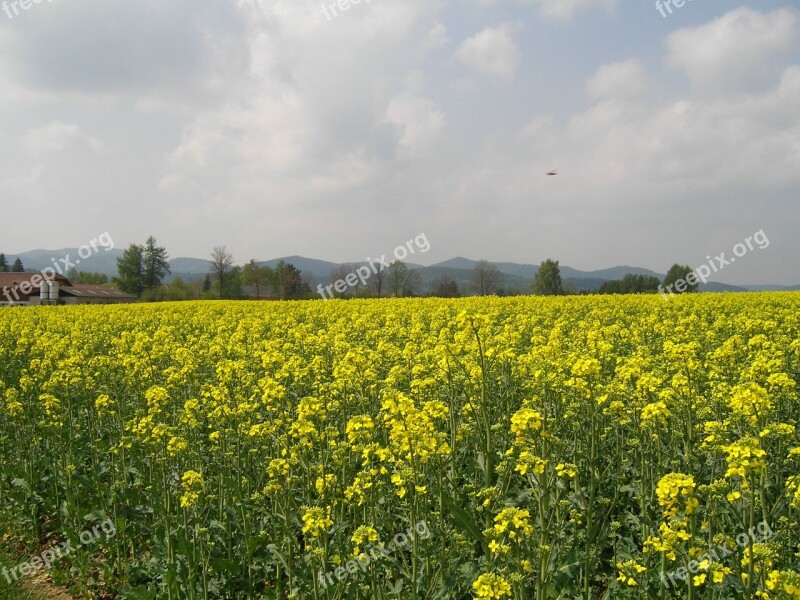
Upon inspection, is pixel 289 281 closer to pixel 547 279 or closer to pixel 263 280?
pixel 263 280

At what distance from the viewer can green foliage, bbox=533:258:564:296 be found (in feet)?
262

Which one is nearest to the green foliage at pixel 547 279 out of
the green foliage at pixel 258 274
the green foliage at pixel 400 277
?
the green foliage at pixel 400 277

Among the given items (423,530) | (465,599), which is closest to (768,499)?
(465,599)

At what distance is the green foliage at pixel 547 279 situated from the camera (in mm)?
79812

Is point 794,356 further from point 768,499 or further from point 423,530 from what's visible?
point 423,530

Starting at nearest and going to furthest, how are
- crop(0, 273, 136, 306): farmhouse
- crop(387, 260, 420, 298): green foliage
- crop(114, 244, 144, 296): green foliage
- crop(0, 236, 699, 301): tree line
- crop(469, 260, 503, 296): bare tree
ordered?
crop(0, 273, 136, 306): farmhouse < crop(387, 260, 420, 298): green foliage < crop(0, 236, 699, 301): tree line < crop(114, 244, 144, 296): green foliage < crop(469, 260, 503, 296): bare tree

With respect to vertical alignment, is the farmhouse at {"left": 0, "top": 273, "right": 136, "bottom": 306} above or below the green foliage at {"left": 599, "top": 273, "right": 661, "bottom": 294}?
above

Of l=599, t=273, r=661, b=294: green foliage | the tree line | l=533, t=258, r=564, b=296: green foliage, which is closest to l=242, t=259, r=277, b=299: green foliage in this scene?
the tree line

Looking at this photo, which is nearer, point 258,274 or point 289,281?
point 289,281

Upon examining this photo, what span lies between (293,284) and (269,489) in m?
73.4

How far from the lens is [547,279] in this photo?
83688mm

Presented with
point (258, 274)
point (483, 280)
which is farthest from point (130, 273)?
point (483, 280)

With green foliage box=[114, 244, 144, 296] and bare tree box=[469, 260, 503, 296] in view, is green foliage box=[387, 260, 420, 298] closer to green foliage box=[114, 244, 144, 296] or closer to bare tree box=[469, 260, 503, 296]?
bare tree box=[469, 260, 503, 296]

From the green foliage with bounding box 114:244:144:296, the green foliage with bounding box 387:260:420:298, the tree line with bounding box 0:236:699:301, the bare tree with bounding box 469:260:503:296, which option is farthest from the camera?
the bare tree with bounding box 469:260:503:296
